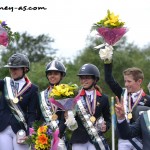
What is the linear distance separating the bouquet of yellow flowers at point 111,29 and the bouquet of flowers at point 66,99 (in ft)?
3.58

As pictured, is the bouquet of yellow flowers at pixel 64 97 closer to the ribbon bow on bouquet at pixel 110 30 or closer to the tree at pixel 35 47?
the ribbon bow on bouquet at pixel 110 30

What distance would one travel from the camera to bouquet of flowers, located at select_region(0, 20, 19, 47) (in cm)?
1076

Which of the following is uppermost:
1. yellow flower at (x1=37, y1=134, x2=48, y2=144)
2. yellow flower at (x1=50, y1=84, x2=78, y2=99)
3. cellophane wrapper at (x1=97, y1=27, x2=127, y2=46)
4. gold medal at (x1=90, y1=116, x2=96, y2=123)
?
cellophane wrapper at (x1=97, y1=27, x2=127, y2=46)

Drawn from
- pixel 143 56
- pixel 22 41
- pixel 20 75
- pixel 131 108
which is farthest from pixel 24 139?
pixel 22 41

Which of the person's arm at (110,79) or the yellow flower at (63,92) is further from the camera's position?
the person's arm at (110,79)

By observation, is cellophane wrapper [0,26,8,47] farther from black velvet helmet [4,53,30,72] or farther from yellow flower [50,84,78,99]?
yellow flower [50,84,78,99]

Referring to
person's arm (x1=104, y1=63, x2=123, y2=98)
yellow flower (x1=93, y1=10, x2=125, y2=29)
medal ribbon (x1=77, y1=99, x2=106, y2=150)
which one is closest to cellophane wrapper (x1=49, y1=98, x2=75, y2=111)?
medal ribbon (x1=77, y1=99, x2=106, y2=150)

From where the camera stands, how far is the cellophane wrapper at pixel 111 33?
10.1m

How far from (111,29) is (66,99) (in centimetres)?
148

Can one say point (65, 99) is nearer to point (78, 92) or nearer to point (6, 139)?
point (78, 92)

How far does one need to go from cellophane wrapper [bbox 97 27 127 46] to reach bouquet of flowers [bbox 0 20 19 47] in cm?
165

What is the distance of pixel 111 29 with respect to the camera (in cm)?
1016

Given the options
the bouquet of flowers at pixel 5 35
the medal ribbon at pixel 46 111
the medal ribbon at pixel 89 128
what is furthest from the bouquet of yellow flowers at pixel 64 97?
the bouquet of flowers at pixel 5 35

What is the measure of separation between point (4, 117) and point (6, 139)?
411mm
